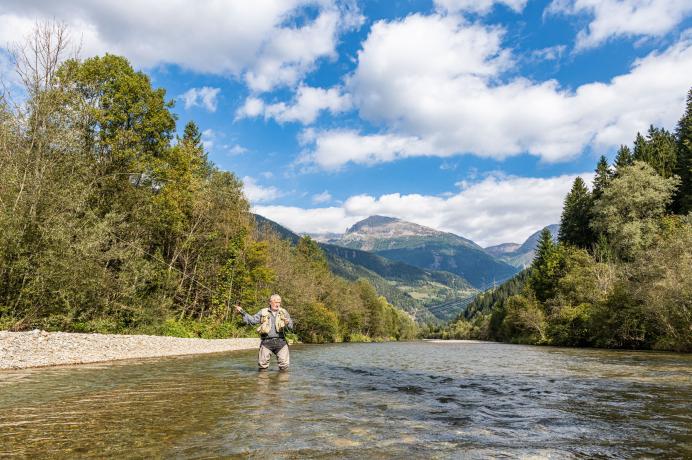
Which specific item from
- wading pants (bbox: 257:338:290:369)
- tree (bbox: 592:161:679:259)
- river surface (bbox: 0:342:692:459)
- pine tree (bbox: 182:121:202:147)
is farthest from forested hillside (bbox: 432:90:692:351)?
pine tree (bbox: 182:121:202:147)

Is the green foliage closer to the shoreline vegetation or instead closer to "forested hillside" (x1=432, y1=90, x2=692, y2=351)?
Answer: "forested hillside" (x1=432, y1=90, x2=692, y2=351)

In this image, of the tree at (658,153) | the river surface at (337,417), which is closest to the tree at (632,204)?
the tree at (658,153)

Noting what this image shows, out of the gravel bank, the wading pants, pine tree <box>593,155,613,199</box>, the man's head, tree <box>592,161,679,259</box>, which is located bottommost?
the gravel bank

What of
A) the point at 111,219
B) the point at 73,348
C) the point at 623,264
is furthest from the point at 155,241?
the point at 623,264

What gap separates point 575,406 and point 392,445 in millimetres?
5971

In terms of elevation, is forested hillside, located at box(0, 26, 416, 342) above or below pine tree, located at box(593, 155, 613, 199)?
below

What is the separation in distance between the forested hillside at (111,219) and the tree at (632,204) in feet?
177

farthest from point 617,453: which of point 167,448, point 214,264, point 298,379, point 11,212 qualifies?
point 214,264

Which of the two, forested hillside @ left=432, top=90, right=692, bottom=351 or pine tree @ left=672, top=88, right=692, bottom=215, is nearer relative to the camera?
forested hillside @ left=432, top=90, right=692, bottom=351

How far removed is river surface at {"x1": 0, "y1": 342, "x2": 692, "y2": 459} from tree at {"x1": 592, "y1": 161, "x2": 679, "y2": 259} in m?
61.1

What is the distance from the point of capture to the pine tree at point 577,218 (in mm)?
86875

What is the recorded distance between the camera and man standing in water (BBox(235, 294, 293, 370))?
15.5 meters

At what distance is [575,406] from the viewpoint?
9883 mm

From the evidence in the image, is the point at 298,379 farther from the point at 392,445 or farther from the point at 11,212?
the point at 11,212
